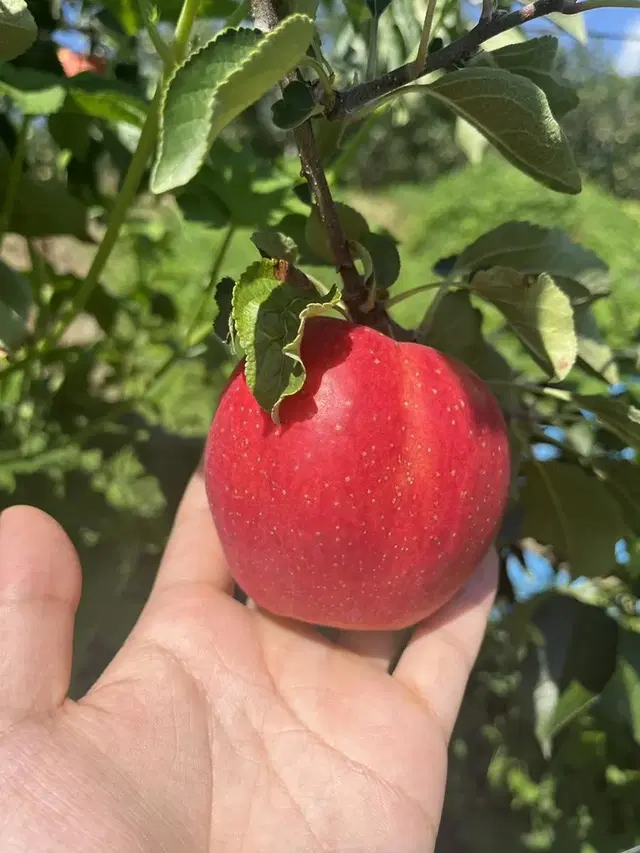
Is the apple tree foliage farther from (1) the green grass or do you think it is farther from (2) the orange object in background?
(1) the green grass

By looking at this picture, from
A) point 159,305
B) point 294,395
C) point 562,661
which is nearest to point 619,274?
point 159,305

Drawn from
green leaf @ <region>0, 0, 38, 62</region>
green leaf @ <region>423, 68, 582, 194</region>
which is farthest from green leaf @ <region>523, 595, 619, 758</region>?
green leaf @ <region>0, 0, 38, 62</region>

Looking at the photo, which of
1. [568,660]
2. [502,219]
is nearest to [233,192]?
[568,660]

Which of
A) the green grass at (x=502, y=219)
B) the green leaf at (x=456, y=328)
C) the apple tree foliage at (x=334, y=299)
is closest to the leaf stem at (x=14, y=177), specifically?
the apple tree foliage at (x=334, y=299)

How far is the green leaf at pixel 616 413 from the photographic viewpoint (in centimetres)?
56

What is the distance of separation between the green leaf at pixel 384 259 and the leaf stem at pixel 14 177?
307 mm

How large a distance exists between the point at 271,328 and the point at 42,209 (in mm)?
380

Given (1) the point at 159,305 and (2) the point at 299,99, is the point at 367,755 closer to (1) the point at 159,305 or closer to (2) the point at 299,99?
(2) the point at 299,99

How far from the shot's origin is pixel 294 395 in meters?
0.48

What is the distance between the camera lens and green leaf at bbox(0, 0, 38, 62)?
0.44 m

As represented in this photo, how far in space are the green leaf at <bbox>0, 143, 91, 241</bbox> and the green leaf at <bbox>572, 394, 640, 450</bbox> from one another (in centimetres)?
47

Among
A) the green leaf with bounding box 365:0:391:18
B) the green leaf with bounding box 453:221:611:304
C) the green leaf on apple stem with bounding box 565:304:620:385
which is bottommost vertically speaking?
the green leaf on apple stem with bounding box 565:304:620:385

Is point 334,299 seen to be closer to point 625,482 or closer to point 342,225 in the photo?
point 342,225

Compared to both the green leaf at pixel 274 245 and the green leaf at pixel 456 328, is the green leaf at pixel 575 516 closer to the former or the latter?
the green leaf at pixel 456 328
